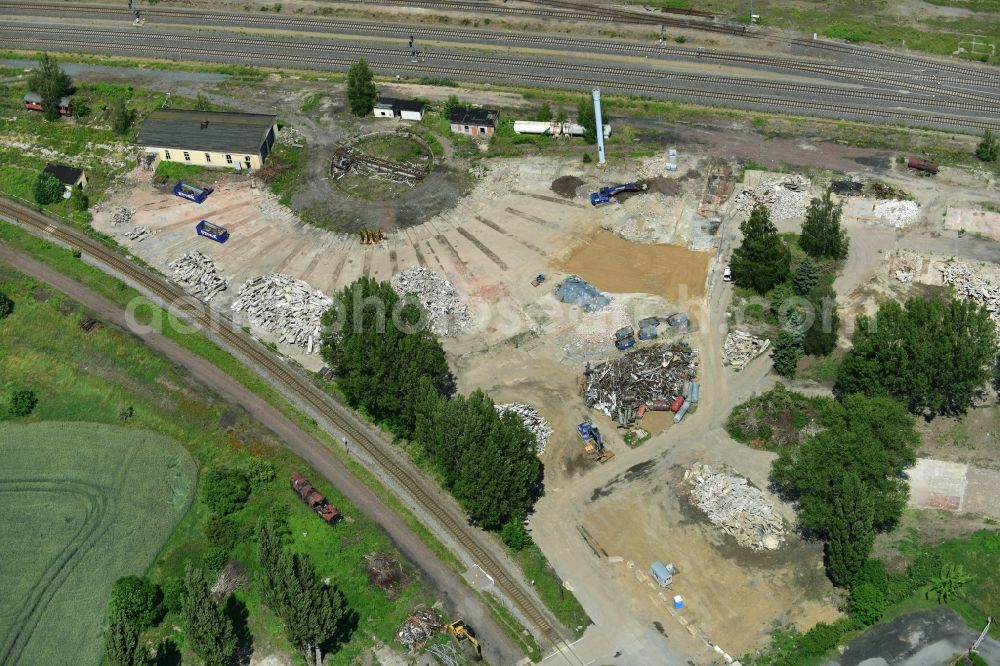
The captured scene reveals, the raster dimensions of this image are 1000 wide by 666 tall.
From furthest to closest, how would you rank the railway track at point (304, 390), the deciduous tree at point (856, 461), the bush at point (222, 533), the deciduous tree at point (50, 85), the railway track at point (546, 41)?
the railway track at point (546, 41) → the deciduous tree at point (50, 85) → the bush at point (222, 533) → the railway track at point (304, 390) → the deciduous tree at point (856, 461)

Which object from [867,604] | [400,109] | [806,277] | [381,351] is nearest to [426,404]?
[381,351]

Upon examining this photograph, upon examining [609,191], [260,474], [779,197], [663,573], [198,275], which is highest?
[609,191]

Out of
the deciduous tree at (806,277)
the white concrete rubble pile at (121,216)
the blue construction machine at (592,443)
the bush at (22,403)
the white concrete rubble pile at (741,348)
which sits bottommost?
the blue construction machine at (592,443)

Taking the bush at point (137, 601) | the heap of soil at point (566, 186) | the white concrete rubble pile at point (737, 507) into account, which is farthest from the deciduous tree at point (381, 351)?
the heap of soil at point (566, 186)

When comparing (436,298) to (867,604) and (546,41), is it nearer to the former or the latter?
(867,604)

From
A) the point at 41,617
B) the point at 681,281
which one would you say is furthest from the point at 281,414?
the point at 681,281

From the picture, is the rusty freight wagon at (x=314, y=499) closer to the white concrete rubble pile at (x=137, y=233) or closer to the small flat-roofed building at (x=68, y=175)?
the white concrete rubble pile at (x=137, y=233)

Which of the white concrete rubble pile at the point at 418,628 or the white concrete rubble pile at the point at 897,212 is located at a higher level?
the white concrete rubble pile at the point at 897,212
